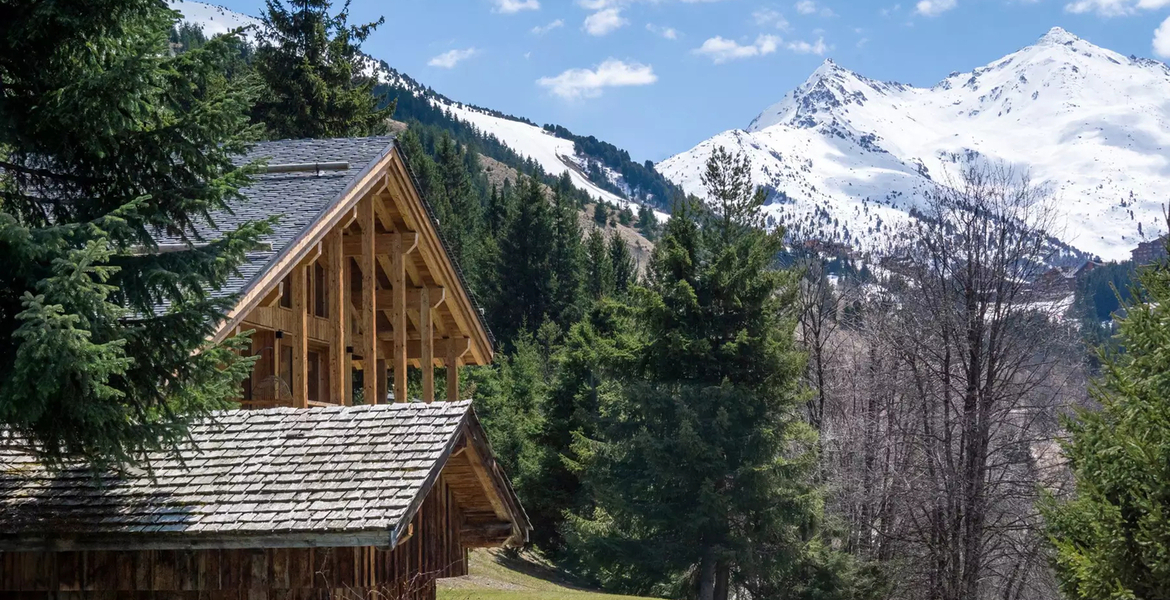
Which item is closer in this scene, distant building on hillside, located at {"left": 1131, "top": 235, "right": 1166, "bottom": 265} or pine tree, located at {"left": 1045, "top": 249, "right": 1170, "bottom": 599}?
pine tree, located at {"left": 1045, "top": 249, "right": 1170, "bottom": 599}

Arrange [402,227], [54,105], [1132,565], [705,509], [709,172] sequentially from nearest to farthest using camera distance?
[54,105] → [1132,565] → [402,227] → [705,509] → [709,172]

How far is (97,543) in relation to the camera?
8836 millimetres

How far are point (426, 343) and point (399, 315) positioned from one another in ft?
3.17

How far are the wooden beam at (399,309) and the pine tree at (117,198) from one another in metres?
9.35

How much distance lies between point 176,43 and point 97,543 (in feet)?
420

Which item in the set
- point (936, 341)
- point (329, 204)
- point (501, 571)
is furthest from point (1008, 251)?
point (329, 204)

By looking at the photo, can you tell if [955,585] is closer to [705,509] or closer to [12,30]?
[705,509]

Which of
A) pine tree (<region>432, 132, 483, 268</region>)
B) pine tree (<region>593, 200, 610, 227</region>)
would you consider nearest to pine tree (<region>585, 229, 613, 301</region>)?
pine tree (<region>432, 132, 483, 268</region>)

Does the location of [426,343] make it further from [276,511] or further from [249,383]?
[276,511]

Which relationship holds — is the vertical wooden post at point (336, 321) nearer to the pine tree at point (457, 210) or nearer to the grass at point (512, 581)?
the grass at point (512, 581)

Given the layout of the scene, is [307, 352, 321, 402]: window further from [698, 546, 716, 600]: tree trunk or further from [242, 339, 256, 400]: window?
[698, 546, 716, 600]: tree trunk

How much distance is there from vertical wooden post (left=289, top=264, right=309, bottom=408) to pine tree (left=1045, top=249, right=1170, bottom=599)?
10.4m

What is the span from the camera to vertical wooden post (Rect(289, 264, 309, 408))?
55.4ft

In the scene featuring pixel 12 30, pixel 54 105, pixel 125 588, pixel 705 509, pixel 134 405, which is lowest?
pixel 705 509
